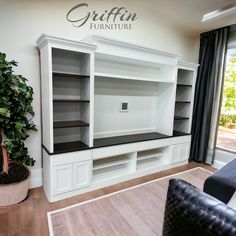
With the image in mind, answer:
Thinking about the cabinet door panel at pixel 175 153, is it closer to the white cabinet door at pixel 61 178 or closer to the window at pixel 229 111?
the window at pixel 229 111

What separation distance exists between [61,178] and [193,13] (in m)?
3.17

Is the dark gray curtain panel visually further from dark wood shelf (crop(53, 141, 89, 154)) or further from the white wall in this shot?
dark wood shelf (crop(53, 141, 89, 154))

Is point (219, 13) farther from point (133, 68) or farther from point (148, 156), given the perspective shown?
point (148, 156)

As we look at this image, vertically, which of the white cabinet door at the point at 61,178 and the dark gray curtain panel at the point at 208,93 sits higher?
the dark gray curtain panel at the point at 208,93

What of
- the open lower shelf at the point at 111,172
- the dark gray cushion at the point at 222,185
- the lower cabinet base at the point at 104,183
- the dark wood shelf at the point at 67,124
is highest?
the dark wood shelf at the point at 67,124

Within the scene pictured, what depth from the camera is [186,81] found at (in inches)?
146

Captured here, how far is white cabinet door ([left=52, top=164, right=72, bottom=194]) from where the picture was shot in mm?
2283

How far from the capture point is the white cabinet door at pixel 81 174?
242cm

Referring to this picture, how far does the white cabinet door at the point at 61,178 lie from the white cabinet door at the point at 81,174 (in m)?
0.07

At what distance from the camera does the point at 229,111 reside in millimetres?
3664

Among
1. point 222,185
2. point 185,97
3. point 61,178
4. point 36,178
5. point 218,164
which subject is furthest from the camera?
point 185,97

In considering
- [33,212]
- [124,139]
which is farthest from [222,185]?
[33,212]

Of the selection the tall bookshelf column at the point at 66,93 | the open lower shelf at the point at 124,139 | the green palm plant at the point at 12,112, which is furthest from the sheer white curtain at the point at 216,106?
the green palm plant at the point at 12,112

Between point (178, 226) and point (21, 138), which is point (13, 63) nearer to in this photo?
point (21, 138)
